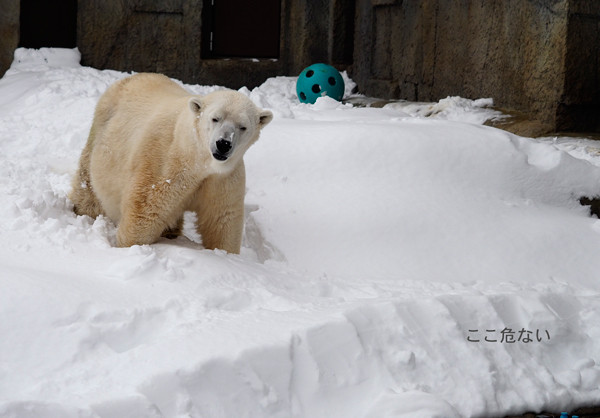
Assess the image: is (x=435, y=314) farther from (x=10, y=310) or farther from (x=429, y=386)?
(x=10, y=310)

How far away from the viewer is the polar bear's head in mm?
3359

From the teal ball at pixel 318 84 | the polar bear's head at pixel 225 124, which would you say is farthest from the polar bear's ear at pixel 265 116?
the teal ball at pixel 318 84

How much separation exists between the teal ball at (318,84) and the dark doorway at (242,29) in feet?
5.55

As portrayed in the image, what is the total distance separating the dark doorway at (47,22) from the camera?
932cm

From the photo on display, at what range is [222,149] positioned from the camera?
3346 mm

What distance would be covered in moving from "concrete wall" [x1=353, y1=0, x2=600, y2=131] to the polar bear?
134 inches

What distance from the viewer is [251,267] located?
11.3 feet

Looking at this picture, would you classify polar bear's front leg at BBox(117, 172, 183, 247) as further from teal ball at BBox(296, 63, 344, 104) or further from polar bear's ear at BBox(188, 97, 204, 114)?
teal ball at BBox(296, 63, 344, 104)

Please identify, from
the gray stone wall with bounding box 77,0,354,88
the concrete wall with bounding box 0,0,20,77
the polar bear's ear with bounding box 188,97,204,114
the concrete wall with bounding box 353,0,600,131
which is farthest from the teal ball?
the polar bear's ear with bounding box 188,97,204,114

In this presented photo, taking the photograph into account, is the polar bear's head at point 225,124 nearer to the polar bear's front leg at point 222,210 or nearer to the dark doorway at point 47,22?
the polar bear's front leg at point 222,210

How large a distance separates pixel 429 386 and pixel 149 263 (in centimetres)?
121

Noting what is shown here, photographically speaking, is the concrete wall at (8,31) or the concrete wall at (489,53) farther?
the concrete wall at (8,31)

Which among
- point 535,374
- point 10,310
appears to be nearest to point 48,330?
point 10,310

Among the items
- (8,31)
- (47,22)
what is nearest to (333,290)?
(8,31)
